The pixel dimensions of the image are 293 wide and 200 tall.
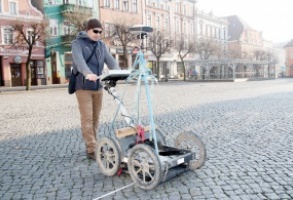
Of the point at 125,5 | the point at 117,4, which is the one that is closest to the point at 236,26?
the point at 125,5

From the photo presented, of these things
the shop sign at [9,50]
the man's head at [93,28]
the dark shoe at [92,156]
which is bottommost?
the dark shoe at [92,156]

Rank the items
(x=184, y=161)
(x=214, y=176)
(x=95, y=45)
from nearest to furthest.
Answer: (x=184, y=161) → (x=214, y=176) → (x=95, y=45)

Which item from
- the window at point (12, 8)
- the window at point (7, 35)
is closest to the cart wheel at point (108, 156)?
the window at point (7, 35)

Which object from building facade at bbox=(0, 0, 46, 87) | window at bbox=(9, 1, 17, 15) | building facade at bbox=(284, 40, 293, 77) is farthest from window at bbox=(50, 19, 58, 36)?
building facade at bbox=(284, 40, 293, 77)

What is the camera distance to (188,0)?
2251 inches

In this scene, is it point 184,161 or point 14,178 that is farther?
point 14,178

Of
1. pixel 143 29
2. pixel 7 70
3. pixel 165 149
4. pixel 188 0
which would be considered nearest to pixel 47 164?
pixel 165 149

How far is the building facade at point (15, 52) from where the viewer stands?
32.6 metres

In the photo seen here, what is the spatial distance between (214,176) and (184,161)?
52cm

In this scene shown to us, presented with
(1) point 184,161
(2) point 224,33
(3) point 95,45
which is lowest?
(1) point 184,161

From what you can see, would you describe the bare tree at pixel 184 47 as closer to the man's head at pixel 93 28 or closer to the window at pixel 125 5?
the window at pixel 125 5

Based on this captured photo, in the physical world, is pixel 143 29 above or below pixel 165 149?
above

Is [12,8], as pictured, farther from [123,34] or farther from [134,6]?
[134,6]

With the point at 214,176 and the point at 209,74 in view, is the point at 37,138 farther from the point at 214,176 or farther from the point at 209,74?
the point at 209,74
